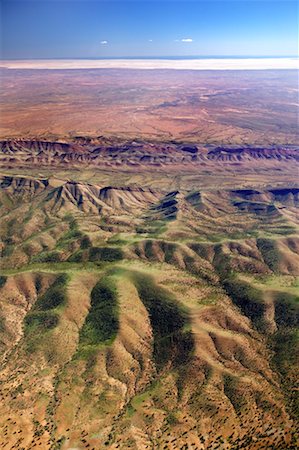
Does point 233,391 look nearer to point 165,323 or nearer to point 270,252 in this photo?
point 165,323

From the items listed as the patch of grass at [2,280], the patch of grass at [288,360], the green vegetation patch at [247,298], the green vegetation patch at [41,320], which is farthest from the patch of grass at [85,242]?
the patch of grass at [288,360]

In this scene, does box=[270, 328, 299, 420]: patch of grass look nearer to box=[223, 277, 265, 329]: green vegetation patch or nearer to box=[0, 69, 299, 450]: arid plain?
box=[0, 69, 299, 450]: arid plain

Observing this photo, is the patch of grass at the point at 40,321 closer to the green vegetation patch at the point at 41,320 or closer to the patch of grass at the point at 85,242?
the green vegetation patch at the point at 41,320

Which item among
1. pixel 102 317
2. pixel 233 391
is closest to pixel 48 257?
pixel 102 317

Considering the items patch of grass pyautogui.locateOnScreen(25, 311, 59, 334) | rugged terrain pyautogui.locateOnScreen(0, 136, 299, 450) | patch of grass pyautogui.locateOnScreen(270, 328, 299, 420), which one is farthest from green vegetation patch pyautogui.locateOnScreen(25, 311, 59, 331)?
patch of grass pyautogui.locateOnScreen(270, 328, 299, 420)

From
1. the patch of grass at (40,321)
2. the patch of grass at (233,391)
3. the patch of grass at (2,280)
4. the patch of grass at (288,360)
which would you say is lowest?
the patch of grass at (233,391)
